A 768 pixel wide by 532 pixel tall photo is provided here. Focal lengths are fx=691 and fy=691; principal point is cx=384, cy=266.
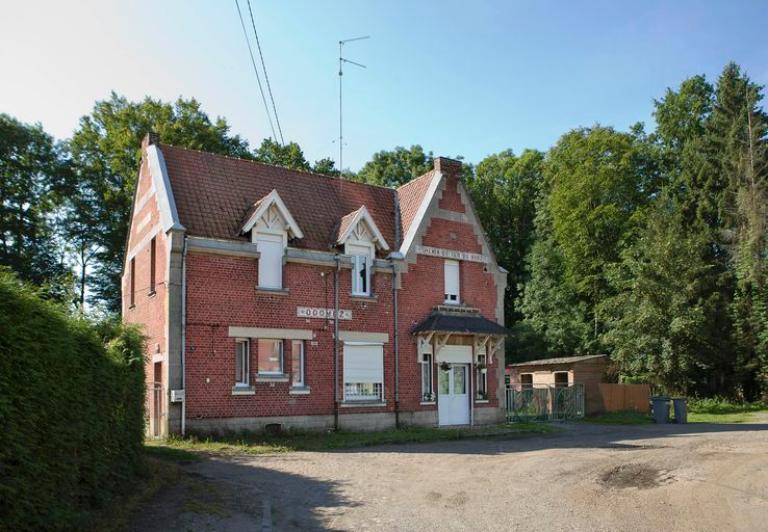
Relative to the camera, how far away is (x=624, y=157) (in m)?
46.6

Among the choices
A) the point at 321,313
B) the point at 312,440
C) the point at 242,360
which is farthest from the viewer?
the point at 321,313

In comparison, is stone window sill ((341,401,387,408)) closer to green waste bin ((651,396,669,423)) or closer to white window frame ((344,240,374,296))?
white window frame ((344,240,374,296))

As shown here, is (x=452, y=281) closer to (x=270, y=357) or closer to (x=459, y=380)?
(x=459, y=380)

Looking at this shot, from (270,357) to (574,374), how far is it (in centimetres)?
1724

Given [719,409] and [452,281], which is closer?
[452,281]

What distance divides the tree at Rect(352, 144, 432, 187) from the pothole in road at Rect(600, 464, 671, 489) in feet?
131

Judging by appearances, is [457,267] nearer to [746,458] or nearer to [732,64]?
[746,458]

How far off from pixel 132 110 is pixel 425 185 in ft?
67.1

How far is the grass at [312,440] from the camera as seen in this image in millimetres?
17547

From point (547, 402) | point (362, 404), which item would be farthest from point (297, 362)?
point (547, 402)

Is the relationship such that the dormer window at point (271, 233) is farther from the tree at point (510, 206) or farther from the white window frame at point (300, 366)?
the tree at point (510, 206)

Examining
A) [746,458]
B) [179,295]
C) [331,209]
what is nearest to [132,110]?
[331,209]

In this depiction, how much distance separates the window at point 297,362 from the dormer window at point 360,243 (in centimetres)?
265

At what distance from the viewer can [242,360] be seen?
69.0 feet
